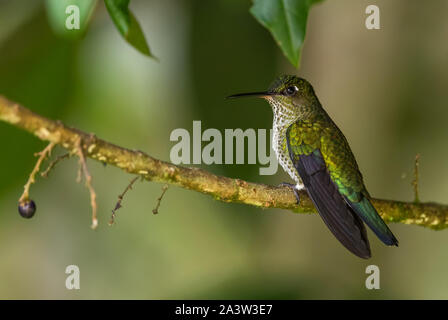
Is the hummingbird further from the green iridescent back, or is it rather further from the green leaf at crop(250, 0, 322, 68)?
the green leaf at crop(250, 0, 322, 68)

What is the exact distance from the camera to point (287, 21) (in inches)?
75.3

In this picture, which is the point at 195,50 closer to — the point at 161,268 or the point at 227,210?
the point at 227,210

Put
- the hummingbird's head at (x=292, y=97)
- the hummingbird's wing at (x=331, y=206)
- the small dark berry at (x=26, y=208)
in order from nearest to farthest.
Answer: the small dark berry at (x=26, y=208), the hummingbird's wing at (x=331, y=206), the hummingbird's head at (x=292, y=97)

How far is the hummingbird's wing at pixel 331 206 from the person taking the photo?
9.81 ft

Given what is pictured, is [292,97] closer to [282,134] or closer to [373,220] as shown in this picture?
[282,134]

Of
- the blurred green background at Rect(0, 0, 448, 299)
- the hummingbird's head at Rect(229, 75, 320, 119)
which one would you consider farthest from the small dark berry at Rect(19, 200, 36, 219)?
the hummingbird's head at Rect(229, 75, 320, 119)

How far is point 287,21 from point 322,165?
157 cm

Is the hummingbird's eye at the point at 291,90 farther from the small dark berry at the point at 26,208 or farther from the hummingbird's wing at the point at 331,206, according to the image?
the small dark berry at the point at 26,208

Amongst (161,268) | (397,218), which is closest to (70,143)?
(397,218)

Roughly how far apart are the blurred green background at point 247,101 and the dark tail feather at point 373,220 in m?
0.47

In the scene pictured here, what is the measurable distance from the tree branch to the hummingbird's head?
0.73m

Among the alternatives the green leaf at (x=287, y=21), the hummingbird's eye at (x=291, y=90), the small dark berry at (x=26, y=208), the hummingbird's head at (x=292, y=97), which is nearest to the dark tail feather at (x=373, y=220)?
the hummingbird's head at (x=292, y=97)
